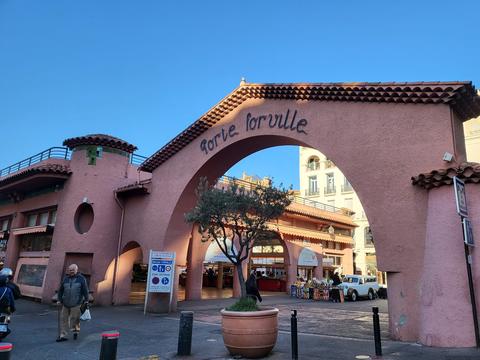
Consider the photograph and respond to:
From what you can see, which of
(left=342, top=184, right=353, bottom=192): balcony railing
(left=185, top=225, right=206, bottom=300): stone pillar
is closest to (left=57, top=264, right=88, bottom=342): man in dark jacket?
(left=185, top=225, right=206, bottom=300): stone pillar

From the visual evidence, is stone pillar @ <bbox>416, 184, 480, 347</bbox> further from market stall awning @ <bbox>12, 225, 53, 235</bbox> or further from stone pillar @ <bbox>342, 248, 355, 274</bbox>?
stone pillar @ <bbox>342, 248, 355, 274</bbox>

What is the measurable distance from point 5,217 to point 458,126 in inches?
1049

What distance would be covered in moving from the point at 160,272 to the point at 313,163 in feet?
132

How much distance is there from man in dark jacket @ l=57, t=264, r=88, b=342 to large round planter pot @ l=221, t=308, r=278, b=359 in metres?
4.40

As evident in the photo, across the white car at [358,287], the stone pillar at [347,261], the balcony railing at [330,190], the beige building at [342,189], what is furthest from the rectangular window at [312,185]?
the white car at [358,287]

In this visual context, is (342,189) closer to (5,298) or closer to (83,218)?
(83,218)

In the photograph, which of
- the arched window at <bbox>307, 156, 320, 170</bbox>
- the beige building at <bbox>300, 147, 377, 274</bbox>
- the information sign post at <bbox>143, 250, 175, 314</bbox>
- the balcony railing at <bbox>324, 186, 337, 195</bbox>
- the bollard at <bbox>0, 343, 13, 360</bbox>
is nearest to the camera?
the bollard at <bbox>0, 343, 13, 360</bbox>

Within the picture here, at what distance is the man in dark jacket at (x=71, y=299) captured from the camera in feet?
32.5

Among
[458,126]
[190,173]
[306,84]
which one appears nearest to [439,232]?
[458,126]

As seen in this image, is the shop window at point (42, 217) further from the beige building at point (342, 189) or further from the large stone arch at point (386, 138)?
the beige building at point (342, 189)

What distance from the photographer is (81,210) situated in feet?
61.9

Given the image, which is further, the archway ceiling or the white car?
the white car

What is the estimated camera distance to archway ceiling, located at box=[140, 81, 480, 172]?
943cm

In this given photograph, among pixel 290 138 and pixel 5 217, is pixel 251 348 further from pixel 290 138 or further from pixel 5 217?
pixel 5 217
